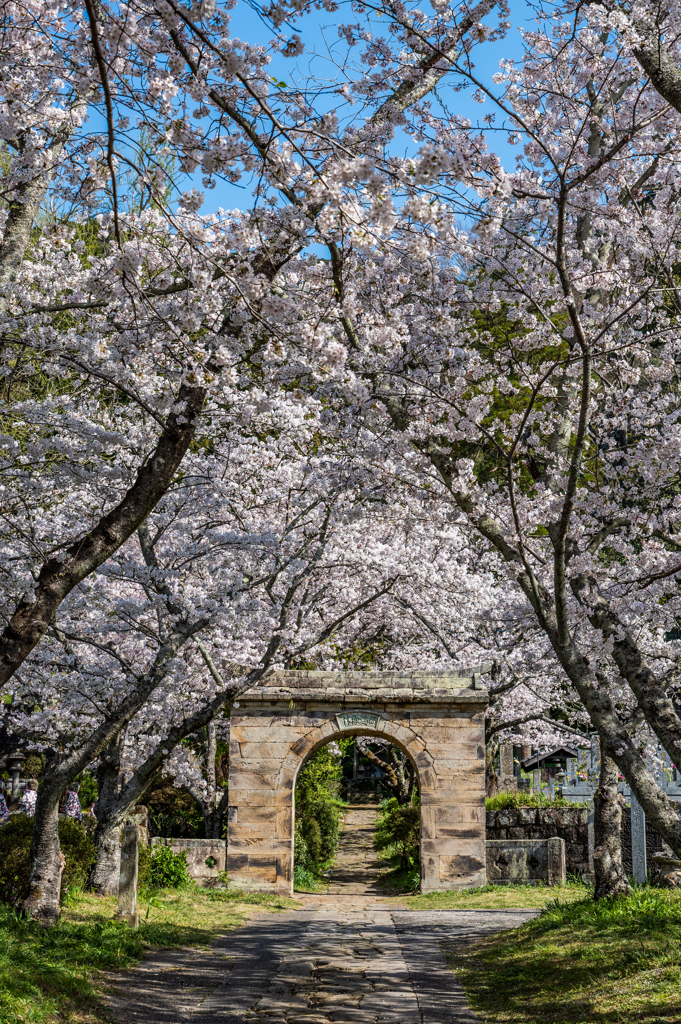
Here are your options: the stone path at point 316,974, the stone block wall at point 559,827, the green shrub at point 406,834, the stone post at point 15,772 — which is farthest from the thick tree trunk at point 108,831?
the stone block wall at point 559,827

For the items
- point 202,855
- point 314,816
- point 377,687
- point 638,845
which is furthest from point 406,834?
point 638,845

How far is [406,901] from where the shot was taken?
15.1 meters

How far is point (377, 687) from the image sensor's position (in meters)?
16.1

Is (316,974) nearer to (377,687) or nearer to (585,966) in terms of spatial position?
(585,966)

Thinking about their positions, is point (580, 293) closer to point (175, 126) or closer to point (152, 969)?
point (175, 126)

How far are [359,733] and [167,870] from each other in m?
4.07

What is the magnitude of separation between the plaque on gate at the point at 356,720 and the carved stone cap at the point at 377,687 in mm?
289

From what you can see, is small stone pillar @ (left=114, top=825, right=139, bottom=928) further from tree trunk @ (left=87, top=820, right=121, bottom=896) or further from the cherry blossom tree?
the cherry blossom tree

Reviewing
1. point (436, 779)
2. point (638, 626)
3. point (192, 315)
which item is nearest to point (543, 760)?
point (436, 779)

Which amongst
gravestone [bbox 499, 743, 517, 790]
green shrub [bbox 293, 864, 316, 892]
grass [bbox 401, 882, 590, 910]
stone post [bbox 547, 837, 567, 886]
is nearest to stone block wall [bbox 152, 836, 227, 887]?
green shrub [bbox 293, 864, 316, 892]

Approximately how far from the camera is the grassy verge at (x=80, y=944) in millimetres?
6301

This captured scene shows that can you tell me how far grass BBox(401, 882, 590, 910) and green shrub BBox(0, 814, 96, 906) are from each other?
5.26 meters

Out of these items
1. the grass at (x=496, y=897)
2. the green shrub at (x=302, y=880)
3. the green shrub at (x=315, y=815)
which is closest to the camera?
the grass at (x=496, y=897)

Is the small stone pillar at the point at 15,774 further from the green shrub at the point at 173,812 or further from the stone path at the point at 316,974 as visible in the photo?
the stone path at the point at 316,974
